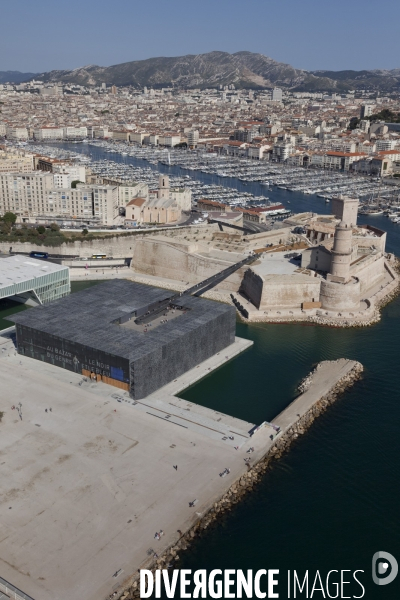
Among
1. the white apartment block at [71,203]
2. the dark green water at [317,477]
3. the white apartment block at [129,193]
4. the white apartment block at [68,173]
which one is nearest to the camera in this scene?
the dark green water at [317,477]

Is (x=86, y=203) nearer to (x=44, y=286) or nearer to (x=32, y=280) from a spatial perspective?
(x=44, y=286)

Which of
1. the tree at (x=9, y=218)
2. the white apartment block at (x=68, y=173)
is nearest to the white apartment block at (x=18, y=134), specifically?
the white apartment block at (x=68, y=173)

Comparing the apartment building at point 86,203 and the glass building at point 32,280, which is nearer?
the glass building at point 32,280

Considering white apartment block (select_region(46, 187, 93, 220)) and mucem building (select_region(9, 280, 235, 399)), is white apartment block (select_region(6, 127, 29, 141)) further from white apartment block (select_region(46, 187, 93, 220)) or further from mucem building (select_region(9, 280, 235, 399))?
mucem building (select_region(9, 280, 235, 399))

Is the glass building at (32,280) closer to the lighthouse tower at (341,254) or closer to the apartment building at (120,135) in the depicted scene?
the lighthouse tower at (341,254)

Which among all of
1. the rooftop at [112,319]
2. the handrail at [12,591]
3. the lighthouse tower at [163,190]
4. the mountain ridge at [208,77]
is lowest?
the handrail at [12,591]

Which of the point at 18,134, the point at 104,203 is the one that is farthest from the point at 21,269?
the point at 18,134

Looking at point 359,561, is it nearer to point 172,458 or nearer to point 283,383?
point 172,458

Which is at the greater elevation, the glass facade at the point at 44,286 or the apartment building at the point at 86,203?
the apartment building at the point at 86,203
